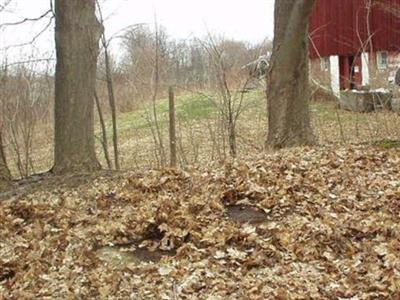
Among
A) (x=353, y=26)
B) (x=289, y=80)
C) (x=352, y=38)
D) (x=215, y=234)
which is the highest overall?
(x=353, y=26)

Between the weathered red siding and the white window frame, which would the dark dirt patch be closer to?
the weathered red siding

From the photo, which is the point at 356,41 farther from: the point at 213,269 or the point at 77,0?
the point at 213,269

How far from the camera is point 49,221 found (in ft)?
18.9

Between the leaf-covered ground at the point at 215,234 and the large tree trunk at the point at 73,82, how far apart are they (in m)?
0.81

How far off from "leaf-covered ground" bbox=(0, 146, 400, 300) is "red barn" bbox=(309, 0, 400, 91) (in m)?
14.9

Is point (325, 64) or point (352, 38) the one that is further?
point (325, 64)

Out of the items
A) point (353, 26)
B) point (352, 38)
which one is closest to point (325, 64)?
point (352, 38)

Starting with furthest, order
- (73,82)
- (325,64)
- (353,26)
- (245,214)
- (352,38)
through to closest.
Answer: (325,64) → (352,38) → (353,26) → (73,82) → (245,214)

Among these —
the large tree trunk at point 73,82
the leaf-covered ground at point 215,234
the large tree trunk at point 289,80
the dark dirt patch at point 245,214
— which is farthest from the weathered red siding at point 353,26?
the dark dirt patch at point 245,214

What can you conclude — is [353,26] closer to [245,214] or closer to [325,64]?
[325,64]

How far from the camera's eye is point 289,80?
30.2 ft

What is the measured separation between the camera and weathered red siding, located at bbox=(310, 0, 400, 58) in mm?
23078

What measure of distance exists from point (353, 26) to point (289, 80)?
56.5ft

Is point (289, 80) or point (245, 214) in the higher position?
point (289, 80)
